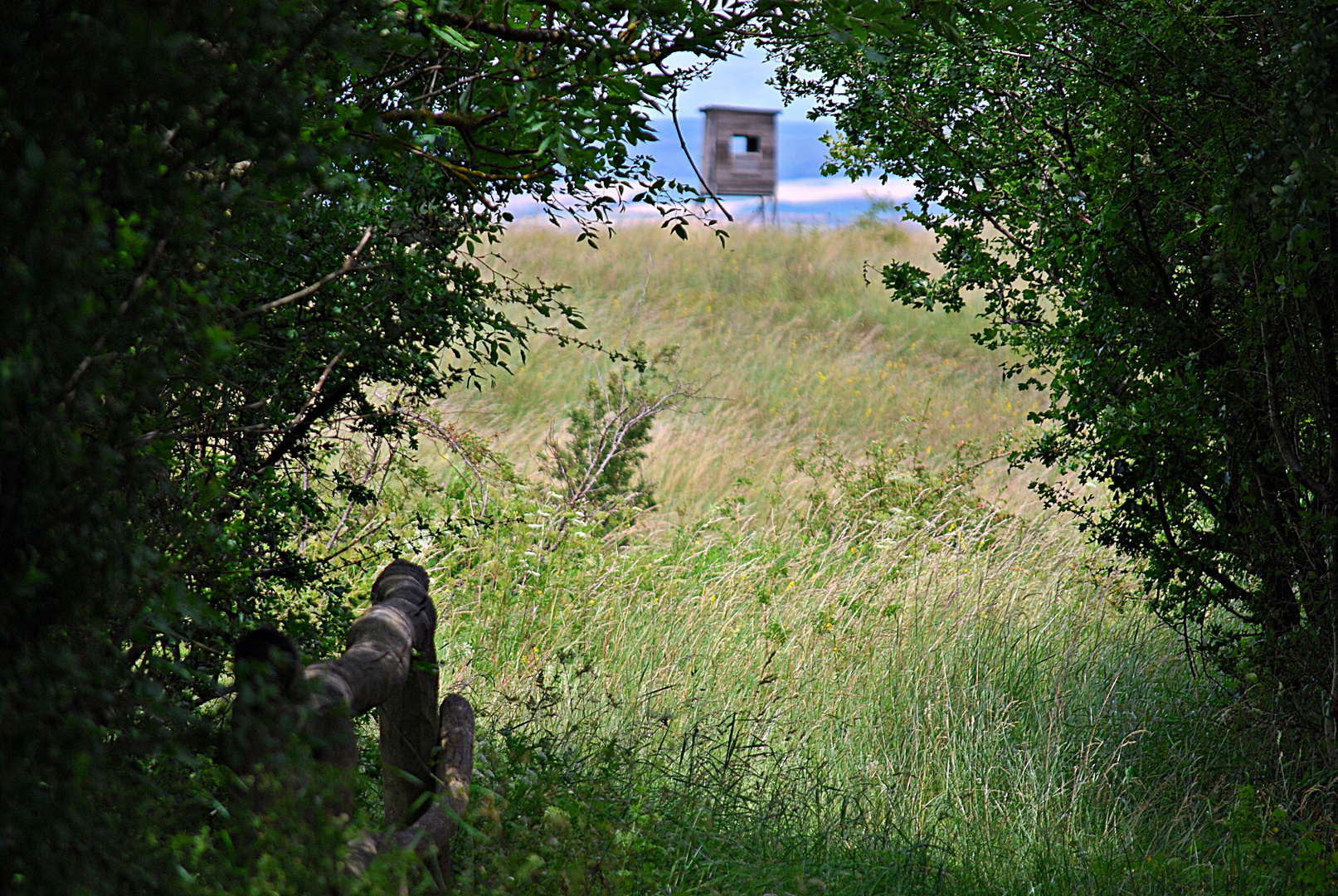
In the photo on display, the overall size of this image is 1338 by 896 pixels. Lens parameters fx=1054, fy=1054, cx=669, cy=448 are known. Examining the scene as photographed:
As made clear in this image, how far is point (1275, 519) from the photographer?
Result: 3.96 metres

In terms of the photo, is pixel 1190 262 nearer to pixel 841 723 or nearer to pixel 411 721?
pixel 841 723

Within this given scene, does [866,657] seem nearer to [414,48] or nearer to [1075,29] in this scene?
[1075,29]

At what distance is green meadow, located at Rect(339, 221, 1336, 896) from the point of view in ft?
10.7

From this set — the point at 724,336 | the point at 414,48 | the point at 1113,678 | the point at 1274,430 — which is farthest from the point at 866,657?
the point at 724,336

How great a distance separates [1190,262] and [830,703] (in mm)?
2310

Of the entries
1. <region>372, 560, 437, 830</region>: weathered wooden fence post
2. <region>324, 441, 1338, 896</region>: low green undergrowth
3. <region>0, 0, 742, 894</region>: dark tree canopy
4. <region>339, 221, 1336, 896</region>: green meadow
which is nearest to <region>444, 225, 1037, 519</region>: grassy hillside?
<region>339, 221, 1336, 896</region>: green meadow

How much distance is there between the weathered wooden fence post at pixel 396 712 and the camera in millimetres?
1556

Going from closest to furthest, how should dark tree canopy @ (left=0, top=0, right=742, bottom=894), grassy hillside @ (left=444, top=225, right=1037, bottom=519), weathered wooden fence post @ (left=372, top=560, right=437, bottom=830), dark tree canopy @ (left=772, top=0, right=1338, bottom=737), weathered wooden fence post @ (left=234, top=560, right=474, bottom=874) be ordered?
1. dark tree canopy @ (left=0, top=0, right=742, bottom=894)
2. weathered wooden fence post @ (left=234, top=560, right=474, bottom=874)
3. weathered wooden fence post @ (left=372, top=560, right=437, bottom=830)
4. dark tree canopy @ (left=772, top=0, right=1338, bottom=737)
5. grassy hillside @ (left=444, top=225, right=1037, bottom=519)

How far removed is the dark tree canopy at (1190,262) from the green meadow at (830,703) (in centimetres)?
53

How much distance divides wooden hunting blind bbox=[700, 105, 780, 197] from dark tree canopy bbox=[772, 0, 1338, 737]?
59.4 ft

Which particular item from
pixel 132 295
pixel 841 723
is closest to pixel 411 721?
pixel 132 295

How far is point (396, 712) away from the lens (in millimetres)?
2336

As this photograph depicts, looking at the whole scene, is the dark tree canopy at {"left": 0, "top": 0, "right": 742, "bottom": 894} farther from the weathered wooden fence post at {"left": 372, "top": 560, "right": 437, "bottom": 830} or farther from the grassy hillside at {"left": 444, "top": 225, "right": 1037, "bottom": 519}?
the grassy hillside at {"left": 444, "top": 225, "right": 1037, "bottom": 519}

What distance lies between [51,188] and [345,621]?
2.60 m
